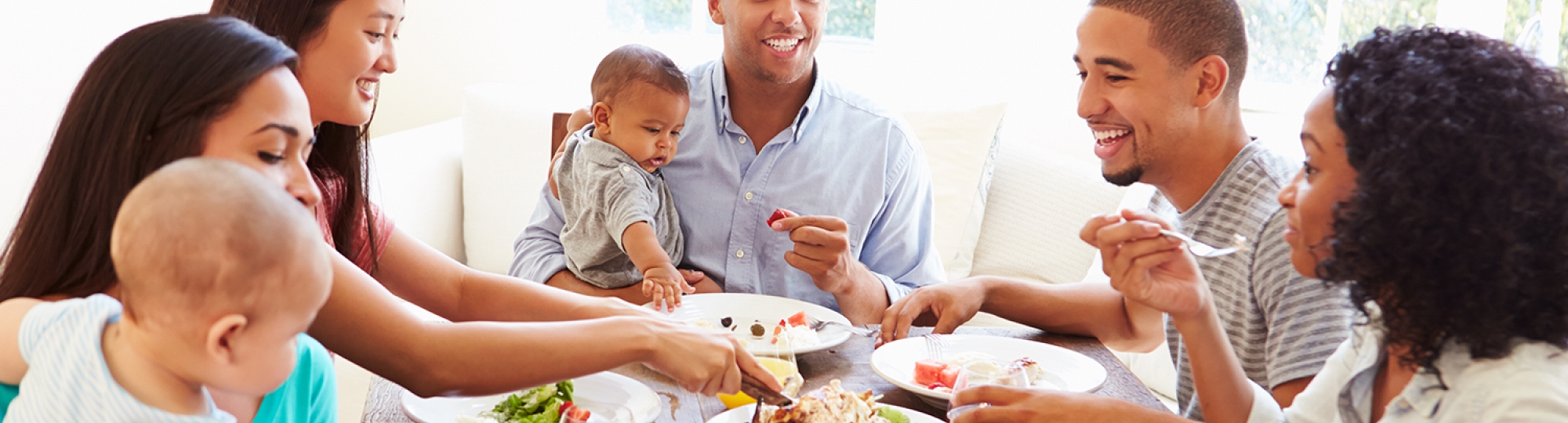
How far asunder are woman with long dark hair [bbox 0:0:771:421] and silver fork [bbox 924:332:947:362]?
402mm

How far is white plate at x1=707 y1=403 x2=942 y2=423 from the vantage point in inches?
51.9

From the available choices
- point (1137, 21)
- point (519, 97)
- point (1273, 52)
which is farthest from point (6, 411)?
point (1273, 52)

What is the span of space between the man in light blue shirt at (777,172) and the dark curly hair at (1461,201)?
47.2 inches

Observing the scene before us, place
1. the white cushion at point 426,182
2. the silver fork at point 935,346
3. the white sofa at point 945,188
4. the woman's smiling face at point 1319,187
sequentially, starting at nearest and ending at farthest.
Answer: the woman's smiling face at point 1319,187 < the silver fork at point 935,346 < the white cushion at point 426,182 < the white sofa at point 945,188

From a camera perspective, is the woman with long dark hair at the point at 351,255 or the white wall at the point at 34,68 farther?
the white wall at the point at 34,68

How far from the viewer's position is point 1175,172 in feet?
5.72

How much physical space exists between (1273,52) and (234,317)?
156 inches

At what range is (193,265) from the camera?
2.73 ft

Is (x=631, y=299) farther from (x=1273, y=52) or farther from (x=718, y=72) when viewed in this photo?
(x=1273, y=52)

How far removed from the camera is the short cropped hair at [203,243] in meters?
0.83

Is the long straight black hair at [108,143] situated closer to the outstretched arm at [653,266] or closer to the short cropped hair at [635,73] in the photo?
the outstretched arm at [653,266]

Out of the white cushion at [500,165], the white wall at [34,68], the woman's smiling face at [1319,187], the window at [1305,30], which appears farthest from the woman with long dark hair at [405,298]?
the window at [1305,30]

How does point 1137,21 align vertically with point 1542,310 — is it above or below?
above

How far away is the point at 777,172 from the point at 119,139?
1.43m
